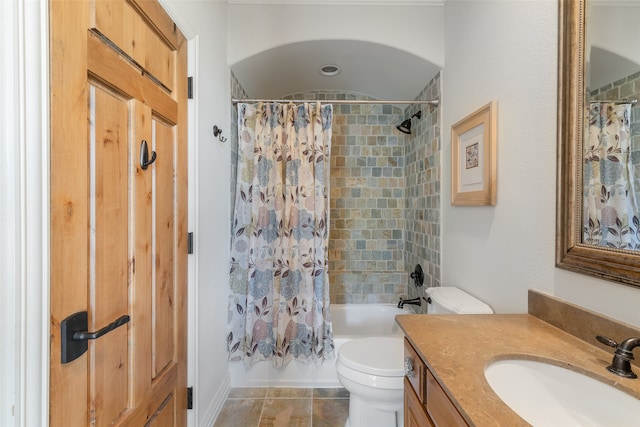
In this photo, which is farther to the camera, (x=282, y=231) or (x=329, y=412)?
(x=282, y=231)

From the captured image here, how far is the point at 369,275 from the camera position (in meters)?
2.73

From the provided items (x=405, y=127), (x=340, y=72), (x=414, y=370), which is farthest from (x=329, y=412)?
(x=340, y=72)

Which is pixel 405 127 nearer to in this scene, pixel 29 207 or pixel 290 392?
pixel 290 392

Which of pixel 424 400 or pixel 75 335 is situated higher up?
pixel 75 335

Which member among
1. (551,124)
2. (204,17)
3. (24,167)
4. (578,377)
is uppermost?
(204,17)

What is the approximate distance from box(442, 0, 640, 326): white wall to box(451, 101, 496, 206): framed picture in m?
0.04

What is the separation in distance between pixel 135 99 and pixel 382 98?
2364mm

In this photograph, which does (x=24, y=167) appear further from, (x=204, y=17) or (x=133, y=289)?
(x=204, y=17)

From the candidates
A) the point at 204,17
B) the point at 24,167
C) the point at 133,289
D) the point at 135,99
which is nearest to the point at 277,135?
the point at 204,17

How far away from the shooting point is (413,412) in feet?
3.10

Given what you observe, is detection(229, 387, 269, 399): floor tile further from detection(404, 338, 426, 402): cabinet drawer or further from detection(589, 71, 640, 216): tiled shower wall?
detection(589, 71, 640, 216): tiled shower wall

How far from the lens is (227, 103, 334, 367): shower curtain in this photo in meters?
1.91

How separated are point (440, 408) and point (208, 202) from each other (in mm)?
1430

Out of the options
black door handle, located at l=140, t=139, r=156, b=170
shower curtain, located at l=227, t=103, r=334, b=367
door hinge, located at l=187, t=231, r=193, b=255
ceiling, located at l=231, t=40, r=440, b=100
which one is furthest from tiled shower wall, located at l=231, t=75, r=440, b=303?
black door handle, located at l=140, t=139, r=156, b=170
